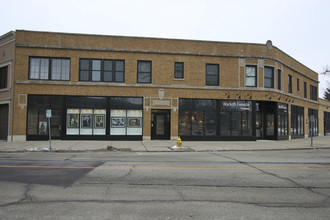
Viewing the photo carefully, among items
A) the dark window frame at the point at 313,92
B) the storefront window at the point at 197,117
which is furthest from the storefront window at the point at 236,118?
the dark window frame at the point at 313,92

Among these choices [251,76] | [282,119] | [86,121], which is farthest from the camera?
[282,119]

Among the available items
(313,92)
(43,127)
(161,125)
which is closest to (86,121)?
(43,127)

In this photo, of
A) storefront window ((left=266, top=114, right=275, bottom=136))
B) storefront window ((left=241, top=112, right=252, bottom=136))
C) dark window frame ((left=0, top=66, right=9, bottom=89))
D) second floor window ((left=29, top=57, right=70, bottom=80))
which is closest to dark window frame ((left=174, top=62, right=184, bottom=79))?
storefront window ((left=241, top=112, right=252, bottom=136))

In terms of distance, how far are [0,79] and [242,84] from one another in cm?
2130

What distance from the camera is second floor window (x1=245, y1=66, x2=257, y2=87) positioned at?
76.8ft

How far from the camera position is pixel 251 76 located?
23.5m

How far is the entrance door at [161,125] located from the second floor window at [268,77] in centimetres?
978

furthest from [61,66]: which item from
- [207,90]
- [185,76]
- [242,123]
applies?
[242,123]

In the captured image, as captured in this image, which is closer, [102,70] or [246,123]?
[102,70]

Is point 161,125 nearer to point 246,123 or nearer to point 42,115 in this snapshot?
point 246,123

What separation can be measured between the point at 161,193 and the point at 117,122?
15934mm

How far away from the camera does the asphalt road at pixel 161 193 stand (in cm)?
480

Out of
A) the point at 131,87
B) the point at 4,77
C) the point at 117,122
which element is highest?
the point at 4,77

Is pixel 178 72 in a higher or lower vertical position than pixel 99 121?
higher
